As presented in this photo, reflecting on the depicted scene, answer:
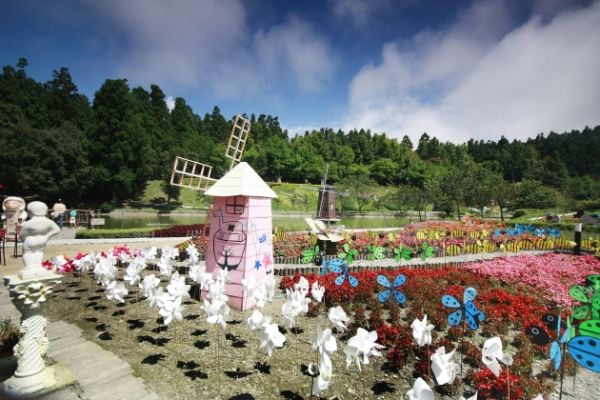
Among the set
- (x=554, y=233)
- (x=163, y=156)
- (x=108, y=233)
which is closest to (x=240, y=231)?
(x=108, y=233)

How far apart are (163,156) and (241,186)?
141 ft

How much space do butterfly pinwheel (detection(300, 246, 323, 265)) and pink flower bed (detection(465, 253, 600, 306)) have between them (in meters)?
5.08

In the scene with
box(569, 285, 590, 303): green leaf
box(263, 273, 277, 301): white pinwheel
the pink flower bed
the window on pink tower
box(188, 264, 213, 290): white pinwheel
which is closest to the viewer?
box(569, 285, 590, 303): green leaf

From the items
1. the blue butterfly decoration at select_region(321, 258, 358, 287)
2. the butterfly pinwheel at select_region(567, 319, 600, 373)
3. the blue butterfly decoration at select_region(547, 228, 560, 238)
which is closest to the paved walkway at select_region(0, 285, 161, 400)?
the blue butterfly decoration at select_region(321, 258, 358, 287)

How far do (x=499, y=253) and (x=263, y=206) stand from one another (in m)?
12.2

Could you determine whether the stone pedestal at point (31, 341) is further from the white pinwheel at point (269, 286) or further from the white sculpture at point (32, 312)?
the white pinwheel at point (269, 286)

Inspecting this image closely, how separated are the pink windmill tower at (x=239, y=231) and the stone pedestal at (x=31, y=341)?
12.0ft

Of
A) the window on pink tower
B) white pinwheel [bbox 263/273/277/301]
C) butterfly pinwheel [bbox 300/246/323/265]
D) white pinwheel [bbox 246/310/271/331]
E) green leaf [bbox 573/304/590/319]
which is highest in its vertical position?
the window on pink tower

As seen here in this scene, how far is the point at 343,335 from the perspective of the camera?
19.0 feet

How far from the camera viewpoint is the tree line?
106 ft

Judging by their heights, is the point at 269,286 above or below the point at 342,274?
above

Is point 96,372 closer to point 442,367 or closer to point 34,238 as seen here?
point 34,238

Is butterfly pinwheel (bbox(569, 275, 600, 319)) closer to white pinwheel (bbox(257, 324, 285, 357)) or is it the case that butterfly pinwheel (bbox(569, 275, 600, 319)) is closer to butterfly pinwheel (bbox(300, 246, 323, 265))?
white pinwheel (bbox(257, 324, 285, 357))

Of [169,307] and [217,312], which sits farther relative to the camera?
[169,307]
